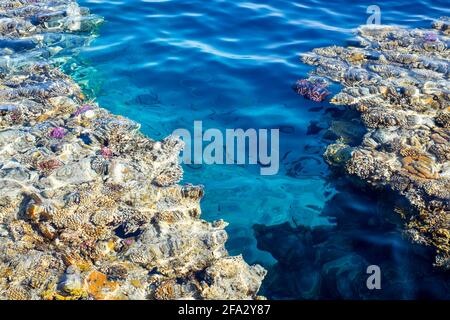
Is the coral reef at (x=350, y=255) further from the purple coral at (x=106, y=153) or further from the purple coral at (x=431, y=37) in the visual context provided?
the purple coral at (x=431, y=37)

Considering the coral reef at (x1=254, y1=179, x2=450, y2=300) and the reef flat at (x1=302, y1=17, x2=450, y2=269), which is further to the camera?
the reef flat at (x1=302, y1=17, x2=450, y2=269)

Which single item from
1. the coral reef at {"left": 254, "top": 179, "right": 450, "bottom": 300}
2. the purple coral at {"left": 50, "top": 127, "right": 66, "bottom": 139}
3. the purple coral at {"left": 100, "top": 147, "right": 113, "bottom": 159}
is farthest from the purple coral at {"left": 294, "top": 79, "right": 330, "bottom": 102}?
the purple coral at {"left": 50, "top": 127, "right": 66, "bottom": 139}

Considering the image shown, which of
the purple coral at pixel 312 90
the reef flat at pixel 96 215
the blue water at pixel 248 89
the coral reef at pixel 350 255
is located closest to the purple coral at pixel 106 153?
the reef flat at pixel 96 215

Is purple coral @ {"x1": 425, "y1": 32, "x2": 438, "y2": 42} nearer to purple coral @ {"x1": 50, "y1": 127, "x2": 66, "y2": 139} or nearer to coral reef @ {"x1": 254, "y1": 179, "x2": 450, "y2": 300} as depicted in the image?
coral reef @ {"x1": 254, "y1": 179, "x2": 450, "y2": 300}

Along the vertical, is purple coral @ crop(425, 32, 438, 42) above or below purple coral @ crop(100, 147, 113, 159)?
above

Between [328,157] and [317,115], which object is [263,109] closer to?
[317,115]

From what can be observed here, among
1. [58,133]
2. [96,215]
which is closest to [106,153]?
[58,133]

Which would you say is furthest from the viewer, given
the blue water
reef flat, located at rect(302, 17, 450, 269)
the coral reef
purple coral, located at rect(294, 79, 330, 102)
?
purple coral, located at rect(294, 79, 330, 102)
